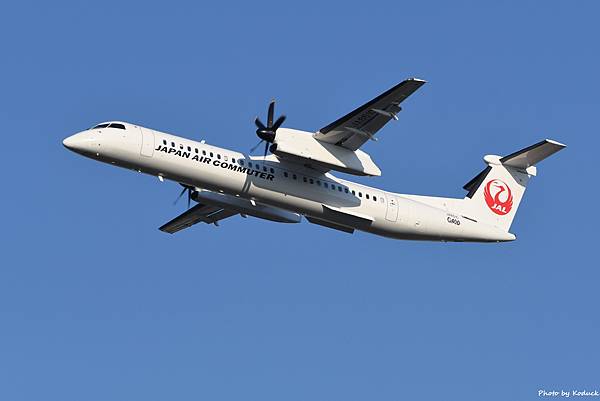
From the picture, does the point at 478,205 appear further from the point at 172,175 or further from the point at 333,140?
the point at 172,175

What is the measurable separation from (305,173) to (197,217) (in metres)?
5.66

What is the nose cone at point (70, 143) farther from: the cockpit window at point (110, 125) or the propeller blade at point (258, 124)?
the propeller blade at point (258, 124)

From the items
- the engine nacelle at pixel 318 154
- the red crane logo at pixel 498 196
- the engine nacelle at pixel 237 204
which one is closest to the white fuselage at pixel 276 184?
the engine nacelle at pixel 318 154

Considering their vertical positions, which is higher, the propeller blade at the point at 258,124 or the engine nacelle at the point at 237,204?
the propeller blade at the point at 258,124

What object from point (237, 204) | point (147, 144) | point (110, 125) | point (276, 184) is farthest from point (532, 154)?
point (110, 125)

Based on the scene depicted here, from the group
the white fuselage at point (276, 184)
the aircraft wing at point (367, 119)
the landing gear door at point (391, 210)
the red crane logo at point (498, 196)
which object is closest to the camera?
the aircraft wing at point (367, 119)

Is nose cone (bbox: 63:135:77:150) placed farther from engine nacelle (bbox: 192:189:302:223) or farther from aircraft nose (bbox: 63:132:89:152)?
engine nacelle (bbox: 192:189:302:223)

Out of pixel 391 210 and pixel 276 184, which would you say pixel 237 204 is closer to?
pixel 276 184

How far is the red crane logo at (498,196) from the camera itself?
1278 inches

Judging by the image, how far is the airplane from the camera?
89.6 ft

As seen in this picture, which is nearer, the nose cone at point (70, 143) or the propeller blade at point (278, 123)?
the nose cone at point (70, 143)

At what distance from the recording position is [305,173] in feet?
94.9

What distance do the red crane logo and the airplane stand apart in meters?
0.72

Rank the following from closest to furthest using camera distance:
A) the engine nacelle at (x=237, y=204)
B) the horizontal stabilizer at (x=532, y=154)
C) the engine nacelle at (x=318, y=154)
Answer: the engine nacelle at (x=318, y=154)
the engine nacelle at (x=237, y=204)
the horizontal stabilizer at (x=532, y=154)
